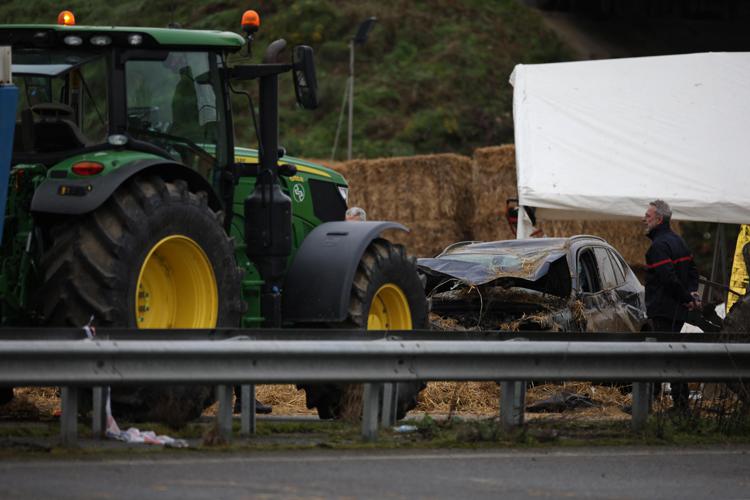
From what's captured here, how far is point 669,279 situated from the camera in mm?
12234

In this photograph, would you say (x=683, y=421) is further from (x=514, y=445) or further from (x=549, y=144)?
(x=549, y=144)

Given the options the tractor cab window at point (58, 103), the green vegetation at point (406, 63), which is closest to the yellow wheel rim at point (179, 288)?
the tractor cab window at point (58, 103)

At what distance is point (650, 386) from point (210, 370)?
Result: 11.8 feet

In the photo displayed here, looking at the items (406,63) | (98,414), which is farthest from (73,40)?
(406,63)

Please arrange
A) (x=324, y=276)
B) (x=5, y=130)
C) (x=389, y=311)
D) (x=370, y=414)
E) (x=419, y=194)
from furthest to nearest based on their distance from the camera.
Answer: (x=419, y=194) → (x=389, y=311) → (x=324, y=276) → (x=370, y=414) → (x=5, y=130)

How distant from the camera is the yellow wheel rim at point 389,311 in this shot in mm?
10578

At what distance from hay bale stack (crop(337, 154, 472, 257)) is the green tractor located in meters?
12.9

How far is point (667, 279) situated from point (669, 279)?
0.02 meters

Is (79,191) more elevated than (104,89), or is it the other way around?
(104,89)

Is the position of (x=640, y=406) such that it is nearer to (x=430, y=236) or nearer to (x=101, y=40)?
(x=101, y=40)

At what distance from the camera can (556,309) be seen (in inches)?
541

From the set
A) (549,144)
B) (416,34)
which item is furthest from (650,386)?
(416,34)

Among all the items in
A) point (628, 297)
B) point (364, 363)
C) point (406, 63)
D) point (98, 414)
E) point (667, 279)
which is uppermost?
point (406, 63)

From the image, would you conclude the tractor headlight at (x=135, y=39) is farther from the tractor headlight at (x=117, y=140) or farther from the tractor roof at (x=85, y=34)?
the tractor headlight at (x=117, y=140)
